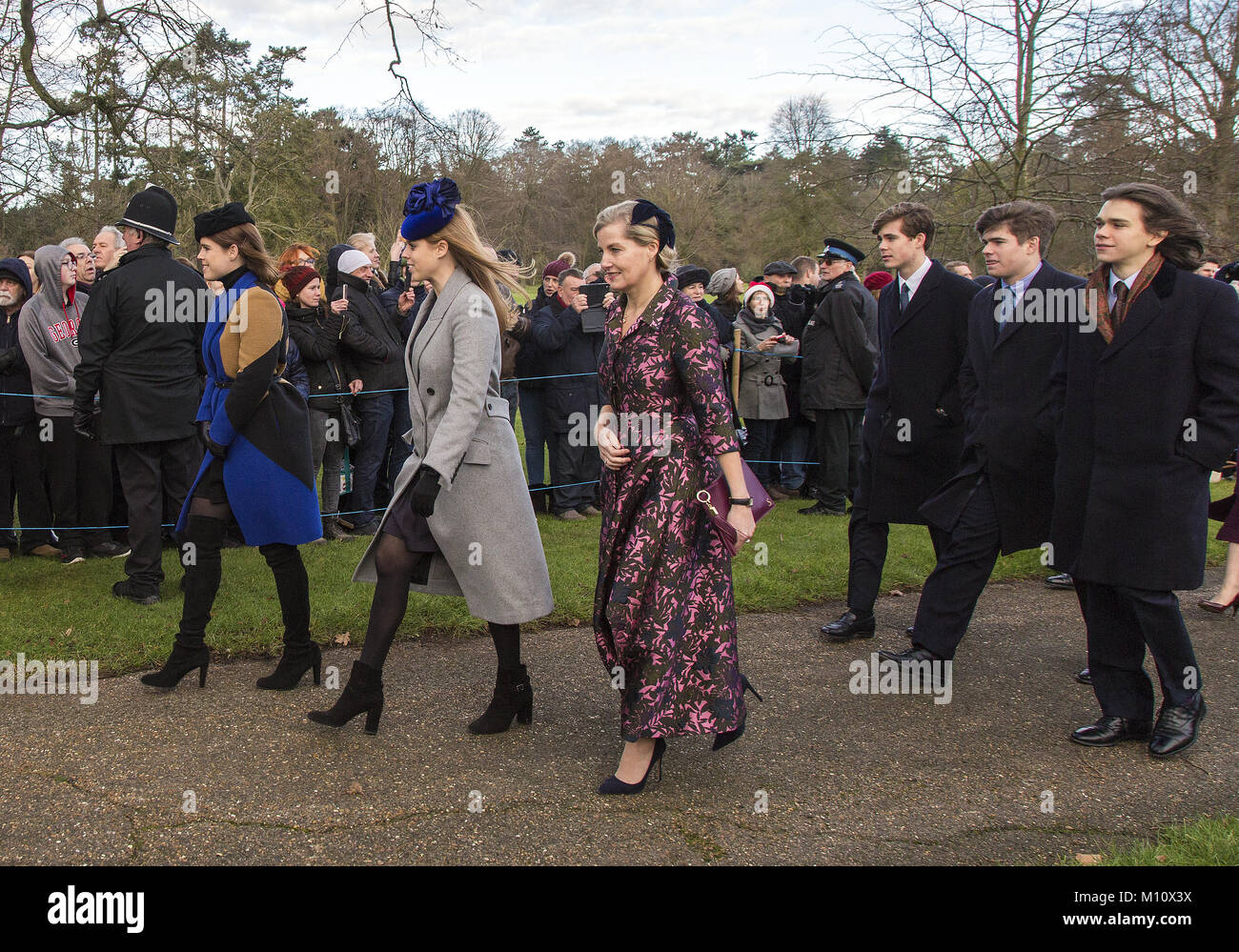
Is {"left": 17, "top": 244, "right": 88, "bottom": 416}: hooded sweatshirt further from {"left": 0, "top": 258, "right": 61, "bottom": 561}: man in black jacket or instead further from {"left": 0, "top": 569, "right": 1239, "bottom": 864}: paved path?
{"left": 0, "top": 569, "right": 1239, "bottom": 864}: paved path

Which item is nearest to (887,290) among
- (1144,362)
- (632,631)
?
(1144,362)

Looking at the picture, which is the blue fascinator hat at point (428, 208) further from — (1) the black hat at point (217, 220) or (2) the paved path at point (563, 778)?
(2) the paved path at point (563, 778)

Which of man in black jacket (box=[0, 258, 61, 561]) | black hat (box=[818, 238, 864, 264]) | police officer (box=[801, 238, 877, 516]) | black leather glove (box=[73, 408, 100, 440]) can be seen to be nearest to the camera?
black leather glove (box=[73, 408, 100, 440])

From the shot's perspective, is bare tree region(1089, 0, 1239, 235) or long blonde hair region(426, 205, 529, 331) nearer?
long blonde hair region(426, 205, 529, 331)

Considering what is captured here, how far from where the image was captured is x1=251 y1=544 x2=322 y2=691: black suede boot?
496 centimetres

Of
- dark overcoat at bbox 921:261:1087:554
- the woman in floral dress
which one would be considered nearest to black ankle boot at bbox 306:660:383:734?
the woman in floral dress

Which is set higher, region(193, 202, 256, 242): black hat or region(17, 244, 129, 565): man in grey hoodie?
region(193, 202, 256, 242): black hat

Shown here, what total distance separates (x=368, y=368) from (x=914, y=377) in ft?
14.8

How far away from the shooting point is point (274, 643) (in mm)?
5570

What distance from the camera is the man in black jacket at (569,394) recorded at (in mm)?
9430

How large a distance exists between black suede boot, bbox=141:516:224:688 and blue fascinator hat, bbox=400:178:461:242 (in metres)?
1.67

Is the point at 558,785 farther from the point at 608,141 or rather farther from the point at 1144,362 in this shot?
the point at 608,141

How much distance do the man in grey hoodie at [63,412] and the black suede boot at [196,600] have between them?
3.00m

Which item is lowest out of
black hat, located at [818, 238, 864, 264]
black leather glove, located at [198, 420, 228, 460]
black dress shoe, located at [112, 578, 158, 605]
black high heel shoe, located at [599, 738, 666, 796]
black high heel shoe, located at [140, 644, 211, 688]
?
black high heel shoe, located at [599, 738, 666, 796]
